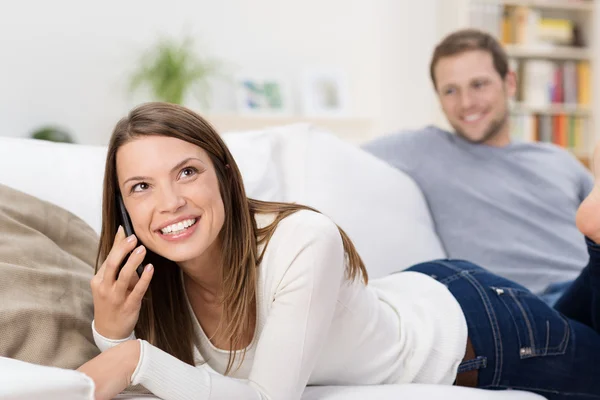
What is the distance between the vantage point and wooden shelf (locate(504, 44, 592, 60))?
4.57 m

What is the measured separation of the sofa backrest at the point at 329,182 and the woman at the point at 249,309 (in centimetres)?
35

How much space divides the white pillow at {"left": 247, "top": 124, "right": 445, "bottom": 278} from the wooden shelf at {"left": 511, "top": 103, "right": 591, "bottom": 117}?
9.61 ft

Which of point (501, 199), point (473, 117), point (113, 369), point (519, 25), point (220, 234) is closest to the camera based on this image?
point (113, 369)

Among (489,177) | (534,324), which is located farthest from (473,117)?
(534,324)

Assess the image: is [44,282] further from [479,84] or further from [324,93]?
[324,93]

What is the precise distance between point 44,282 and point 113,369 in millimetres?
259

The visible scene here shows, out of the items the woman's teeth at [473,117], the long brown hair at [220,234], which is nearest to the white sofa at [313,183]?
the long brown hair at [220,234]

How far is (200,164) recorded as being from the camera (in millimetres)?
1178

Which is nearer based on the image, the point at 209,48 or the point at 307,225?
the point at 307,225

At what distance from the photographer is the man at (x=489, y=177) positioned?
2.04 metres

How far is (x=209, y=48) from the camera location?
4148 mm

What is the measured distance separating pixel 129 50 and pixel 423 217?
8.11ft

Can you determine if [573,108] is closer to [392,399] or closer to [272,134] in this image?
[272,134]

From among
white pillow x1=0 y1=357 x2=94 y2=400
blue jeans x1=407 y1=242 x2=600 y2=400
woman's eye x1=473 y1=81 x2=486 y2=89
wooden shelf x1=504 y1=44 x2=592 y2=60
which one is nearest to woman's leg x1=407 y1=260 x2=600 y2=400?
blue jeans x1=407 y1=242 x2=600 y2=400
